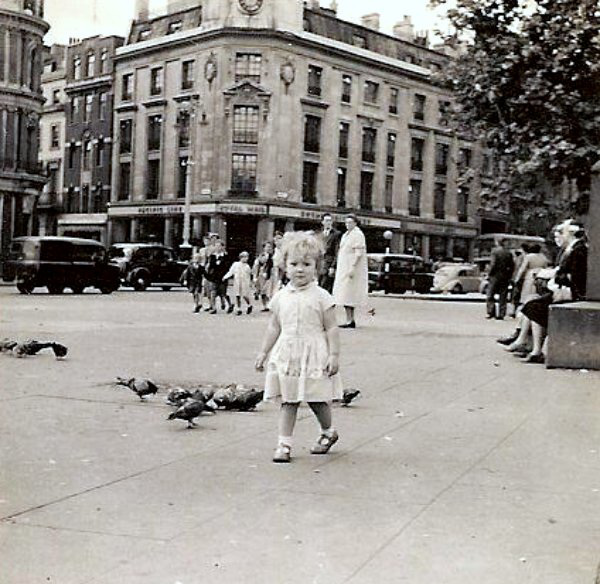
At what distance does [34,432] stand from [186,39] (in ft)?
176

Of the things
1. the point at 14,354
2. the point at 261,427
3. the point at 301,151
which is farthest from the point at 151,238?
the point at 261,427

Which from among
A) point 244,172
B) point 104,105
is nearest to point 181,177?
point 244,172

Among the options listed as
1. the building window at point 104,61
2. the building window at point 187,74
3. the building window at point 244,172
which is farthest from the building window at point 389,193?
the building window at point 104,61

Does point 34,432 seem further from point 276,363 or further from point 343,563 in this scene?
point 343,563

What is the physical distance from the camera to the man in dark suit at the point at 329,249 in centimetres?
1628

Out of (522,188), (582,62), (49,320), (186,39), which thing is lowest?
(49,320)

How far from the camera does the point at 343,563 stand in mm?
3775

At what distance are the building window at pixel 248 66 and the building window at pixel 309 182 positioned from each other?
5861 millimetres

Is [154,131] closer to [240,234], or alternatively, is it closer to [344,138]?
[240,234]

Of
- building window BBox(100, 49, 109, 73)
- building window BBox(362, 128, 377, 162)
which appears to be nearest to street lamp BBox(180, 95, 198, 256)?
building window BBox(100, 49, 109, 73)

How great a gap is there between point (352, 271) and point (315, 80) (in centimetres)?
4425

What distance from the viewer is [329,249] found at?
55.7 ft

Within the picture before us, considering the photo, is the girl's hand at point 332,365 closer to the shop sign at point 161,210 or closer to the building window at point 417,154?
the shop sign at point 161,210

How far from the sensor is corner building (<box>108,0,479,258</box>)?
5541cm
